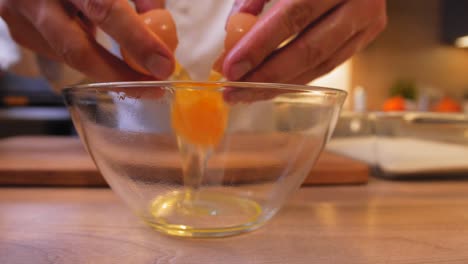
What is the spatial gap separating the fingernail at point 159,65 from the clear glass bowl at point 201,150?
50mm

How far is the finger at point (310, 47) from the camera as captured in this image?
1.22ft

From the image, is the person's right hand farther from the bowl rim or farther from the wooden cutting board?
the wooden cutting board

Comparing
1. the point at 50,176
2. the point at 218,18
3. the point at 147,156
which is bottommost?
the point at 50,176

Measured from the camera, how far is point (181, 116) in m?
0.31

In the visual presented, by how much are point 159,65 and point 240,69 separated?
0.24ft

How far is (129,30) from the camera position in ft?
1.00

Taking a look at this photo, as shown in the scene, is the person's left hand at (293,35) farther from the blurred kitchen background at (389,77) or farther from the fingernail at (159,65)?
the blurred kitchen background at (389,77)

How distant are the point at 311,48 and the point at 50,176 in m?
0.39

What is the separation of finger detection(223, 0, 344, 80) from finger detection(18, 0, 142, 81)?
0.13m

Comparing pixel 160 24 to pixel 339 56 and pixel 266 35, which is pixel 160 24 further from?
pixel 339 56

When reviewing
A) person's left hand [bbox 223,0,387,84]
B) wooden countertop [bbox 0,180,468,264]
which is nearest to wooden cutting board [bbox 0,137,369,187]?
wooden countertop [bbox 0,180,468,264]

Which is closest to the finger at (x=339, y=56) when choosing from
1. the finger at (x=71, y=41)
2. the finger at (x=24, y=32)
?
the finger at (x=71, y=41)

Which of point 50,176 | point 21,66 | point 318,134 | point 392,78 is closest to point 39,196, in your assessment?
point 50,176

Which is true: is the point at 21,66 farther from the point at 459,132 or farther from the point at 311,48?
the point at 459,132
